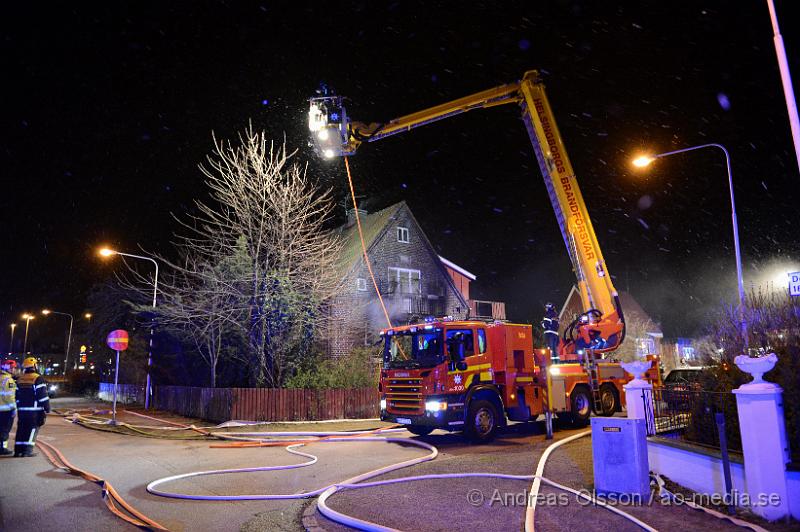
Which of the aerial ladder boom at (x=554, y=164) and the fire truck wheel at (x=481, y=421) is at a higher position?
the aerial ladder boom at (x=554, y=164)

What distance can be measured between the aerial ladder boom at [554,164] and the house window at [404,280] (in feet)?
43.9

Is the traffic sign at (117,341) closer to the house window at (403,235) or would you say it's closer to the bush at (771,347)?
the house window at (403,235)

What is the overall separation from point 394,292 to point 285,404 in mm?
11682

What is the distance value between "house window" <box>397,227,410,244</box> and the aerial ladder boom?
13.7 meters

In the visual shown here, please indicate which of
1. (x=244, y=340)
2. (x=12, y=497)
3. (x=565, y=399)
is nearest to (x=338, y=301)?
(x=244, y=340)

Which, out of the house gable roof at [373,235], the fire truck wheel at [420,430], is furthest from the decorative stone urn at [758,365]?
the house gable roof at [373,235]

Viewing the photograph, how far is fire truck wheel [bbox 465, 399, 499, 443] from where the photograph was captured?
444 inches

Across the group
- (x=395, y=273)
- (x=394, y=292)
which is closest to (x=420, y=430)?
(x=394, y=292)

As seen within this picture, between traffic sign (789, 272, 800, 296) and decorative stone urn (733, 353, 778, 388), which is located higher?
traffic sign (789, 272, 800, 296)

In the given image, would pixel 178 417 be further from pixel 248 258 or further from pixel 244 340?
pixel 248 258

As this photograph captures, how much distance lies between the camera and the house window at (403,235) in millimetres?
28438

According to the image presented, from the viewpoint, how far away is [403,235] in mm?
28703

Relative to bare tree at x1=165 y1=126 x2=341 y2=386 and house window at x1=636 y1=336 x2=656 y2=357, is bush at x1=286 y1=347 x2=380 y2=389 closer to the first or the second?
bare tree at x1=165 y1=126 x2=341 y2=386

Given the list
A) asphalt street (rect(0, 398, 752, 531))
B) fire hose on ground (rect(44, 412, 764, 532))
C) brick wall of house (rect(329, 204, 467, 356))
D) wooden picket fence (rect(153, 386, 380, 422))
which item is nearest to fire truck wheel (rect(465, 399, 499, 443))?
asphalt street (rect(0, 398, 752, 531))
